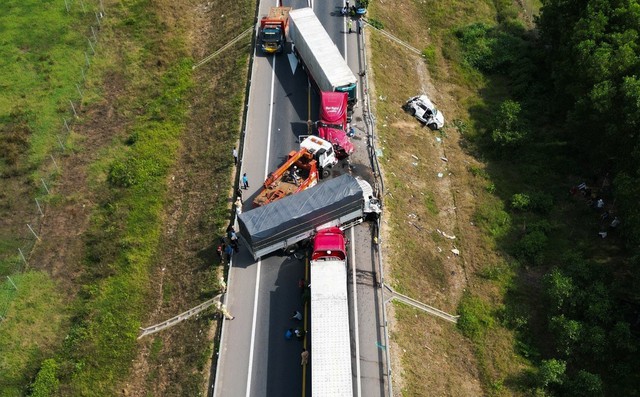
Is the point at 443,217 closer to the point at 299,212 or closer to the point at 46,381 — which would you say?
the point at 299,212

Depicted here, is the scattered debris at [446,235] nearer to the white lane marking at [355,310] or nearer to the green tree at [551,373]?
the white lane marking at [355,310]

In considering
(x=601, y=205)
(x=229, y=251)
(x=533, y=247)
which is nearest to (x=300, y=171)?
(x=229, y=251)

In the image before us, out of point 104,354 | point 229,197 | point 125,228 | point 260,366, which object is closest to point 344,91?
point 229,197

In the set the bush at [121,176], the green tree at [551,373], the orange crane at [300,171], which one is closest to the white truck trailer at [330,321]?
the orange crane at [300,171]

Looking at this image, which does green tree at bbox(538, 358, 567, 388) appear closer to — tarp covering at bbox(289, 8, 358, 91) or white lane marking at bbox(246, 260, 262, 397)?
white lane marking at bbox(246, 260, 262, 397)

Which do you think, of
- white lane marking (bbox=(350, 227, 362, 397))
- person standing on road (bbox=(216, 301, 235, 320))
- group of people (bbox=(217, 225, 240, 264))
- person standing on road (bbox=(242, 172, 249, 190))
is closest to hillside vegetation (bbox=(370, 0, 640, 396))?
white lane marking (bbox=(350, 227, 362, 397))

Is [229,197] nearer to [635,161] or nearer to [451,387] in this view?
[451,387]
